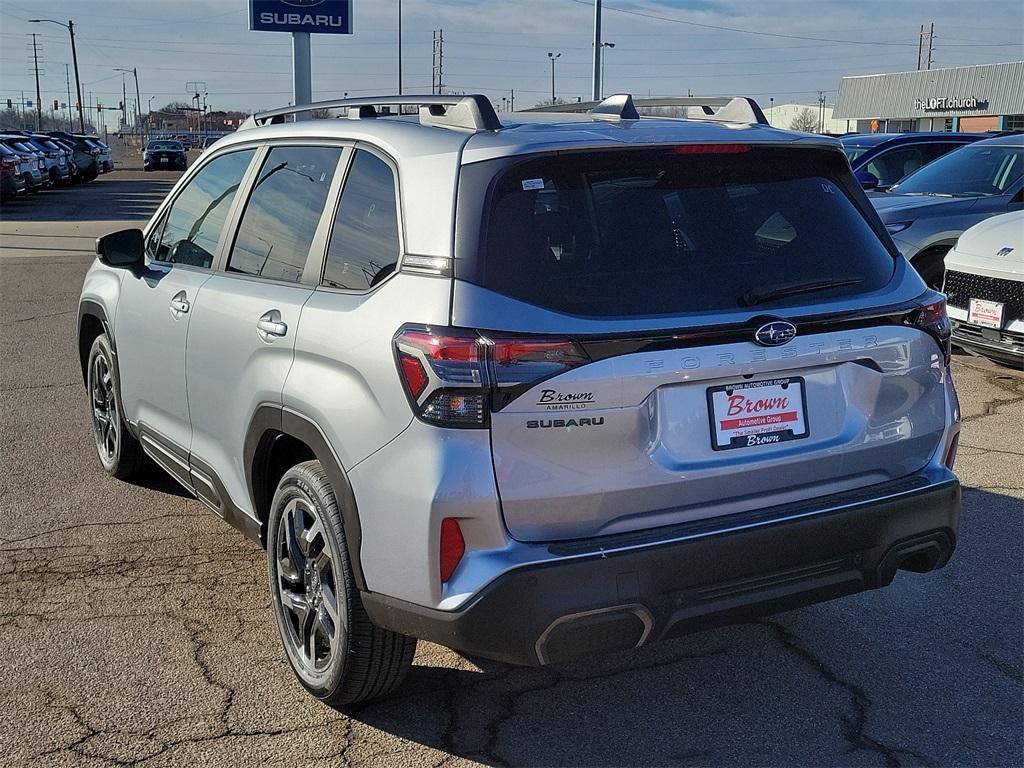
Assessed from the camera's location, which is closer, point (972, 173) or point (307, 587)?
point (307, 587)

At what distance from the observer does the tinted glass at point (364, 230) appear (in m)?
3.22

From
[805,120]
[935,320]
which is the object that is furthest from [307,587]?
[805,120]

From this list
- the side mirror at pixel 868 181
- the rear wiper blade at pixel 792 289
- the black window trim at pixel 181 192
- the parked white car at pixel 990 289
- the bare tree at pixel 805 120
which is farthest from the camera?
the bare tree at pixel 805 120

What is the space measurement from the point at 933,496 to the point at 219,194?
2926 millimetres

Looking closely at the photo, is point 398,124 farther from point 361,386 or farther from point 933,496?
point 933,496

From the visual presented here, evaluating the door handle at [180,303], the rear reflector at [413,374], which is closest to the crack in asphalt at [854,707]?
the rear reflector at [413,374]

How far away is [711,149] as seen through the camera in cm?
324

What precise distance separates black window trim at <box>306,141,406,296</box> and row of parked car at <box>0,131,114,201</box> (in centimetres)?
2924

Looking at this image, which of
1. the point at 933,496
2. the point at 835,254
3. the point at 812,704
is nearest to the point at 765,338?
the point at 835,254

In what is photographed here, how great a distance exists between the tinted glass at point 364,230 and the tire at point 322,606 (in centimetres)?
60

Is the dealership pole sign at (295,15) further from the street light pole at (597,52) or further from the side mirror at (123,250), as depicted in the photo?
the side mirror at (123,250)

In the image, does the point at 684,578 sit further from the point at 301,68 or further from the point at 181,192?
the point at 301,68

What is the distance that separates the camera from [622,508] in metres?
2.94

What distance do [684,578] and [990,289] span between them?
17.6 ft
